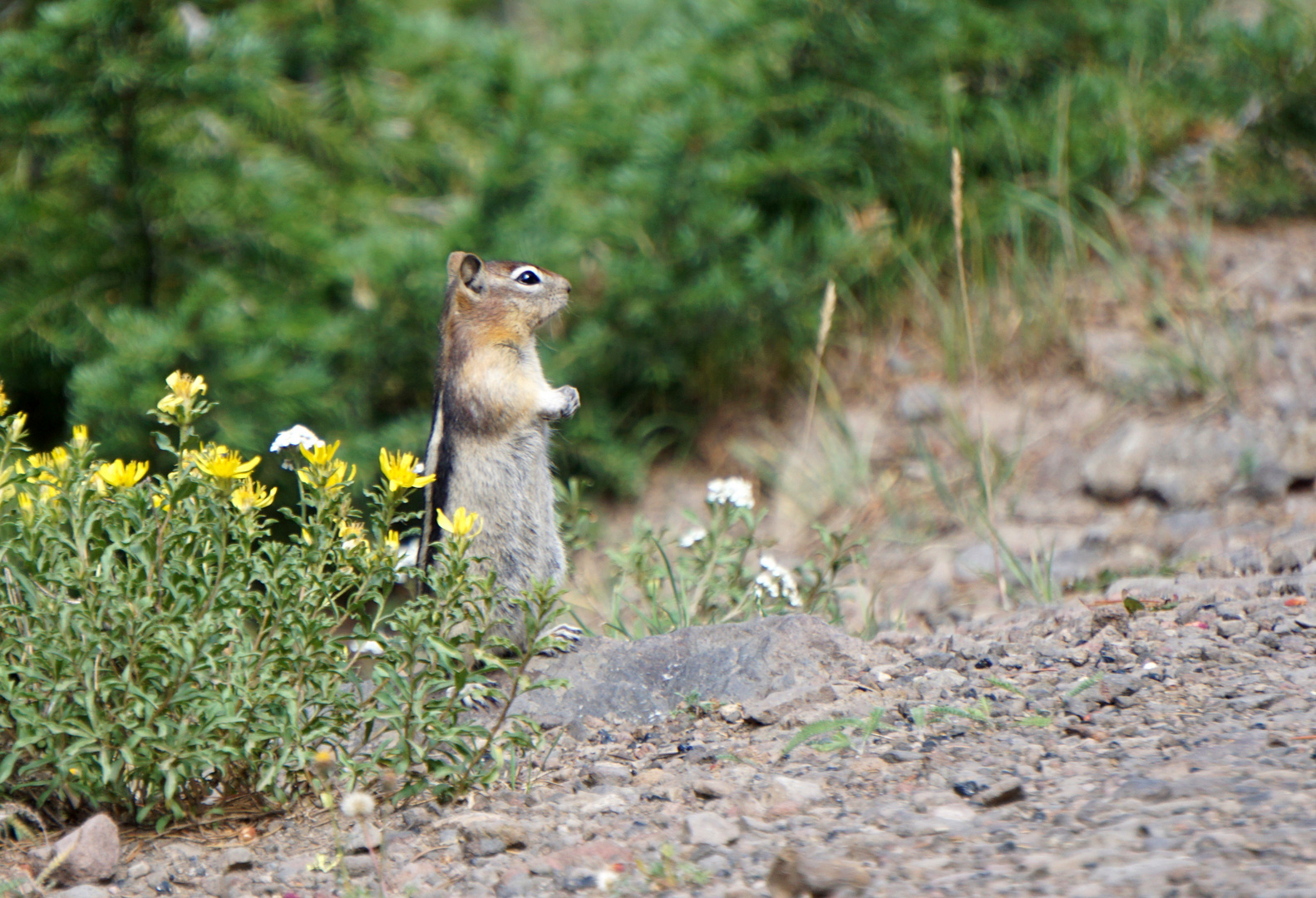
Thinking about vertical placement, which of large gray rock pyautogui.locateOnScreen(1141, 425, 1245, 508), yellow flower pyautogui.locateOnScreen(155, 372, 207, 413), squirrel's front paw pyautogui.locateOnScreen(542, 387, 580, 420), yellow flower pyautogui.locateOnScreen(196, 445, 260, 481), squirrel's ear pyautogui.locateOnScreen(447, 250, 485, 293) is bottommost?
yellow flower pyautogui.locateOnScreen(196, 445, 260, 481)

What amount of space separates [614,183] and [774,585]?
10.5 feet

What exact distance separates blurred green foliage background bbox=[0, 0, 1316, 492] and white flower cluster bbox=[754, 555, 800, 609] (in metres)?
2.57

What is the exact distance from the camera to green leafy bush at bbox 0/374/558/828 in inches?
96.0

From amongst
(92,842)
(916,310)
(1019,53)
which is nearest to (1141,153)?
(1019,53)

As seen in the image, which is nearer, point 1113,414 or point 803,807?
point 803,807

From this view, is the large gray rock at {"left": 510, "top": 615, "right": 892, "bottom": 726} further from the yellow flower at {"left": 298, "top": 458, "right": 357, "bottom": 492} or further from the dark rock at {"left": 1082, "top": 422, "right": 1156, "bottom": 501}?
the dark rock at {"left": 1082, "top": 422, "right": 1156, "bottom": 501}

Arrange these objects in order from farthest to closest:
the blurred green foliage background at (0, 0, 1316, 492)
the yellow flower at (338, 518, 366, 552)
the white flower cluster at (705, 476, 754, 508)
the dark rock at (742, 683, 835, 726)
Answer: the blurred green foliage background at (0, 0, 1316, 492), the white flower cluster at (705, 476, 754, 508), the dark rock at (742, 683, 835, 726), the yellow flower at (338, 518, 366, 552)

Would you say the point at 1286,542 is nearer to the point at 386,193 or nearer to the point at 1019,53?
the point at 1019,53

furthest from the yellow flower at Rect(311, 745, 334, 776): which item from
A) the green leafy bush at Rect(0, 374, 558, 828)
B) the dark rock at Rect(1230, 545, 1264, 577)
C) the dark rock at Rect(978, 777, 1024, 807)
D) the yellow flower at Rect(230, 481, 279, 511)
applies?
the dark rock at Rect(1230, 545, 1264, 577)

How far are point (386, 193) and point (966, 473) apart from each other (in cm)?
340

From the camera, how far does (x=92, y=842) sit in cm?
241

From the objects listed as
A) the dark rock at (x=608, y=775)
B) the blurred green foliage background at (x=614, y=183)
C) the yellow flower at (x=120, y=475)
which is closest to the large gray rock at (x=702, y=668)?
the dark rock at (x=608, y=775)

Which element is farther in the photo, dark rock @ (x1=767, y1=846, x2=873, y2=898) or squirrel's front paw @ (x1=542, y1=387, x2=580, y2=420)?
squirrel's front paw @ (x1=542, y1=387, x2=580, y2=420)

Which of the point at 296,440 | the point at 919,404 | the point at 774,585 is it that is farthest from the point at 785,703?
the point at 919,404
